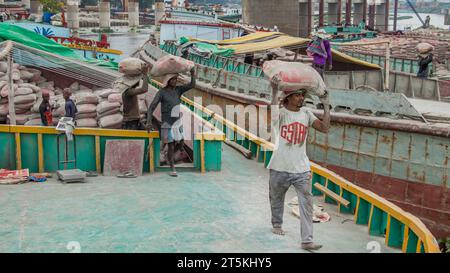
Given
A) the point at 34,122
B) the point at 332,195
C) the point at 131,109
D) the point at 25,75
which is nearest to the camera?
the point at 332,195

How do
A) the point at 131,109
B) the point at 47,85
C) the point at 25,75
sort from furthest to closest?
the point at 47,85 < the point at 25,75 < the point at 131,109

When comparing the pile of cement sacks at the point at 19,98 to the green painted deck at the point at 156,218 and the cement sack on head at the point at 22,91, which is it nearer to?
the cement sack on head at the point at 22,91

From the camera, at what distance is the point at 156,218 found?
19.2ft

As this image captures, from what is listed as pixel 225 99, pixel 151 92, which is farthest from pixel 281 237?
pixel 225 99

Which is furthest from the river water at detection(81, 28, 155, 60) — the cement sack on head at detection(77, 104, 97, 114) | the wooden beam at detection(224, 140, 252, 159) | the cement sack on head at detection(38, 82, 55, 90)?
the wooden beam at detection(224, 140, 252, 159)

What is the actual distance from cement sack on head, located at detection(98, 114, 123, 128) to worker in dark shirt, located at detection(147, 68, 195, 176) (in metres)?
1.28

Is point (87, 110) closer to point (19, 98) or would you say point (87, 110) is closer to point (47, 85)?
point (19, 98)

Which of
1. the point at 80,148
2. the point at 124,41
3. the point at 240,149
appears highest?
the point at 124,41

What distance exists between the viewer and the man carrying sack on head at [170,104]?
738 cm

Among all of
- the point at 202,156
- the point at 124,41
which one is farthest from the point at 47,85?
the point at 124,41

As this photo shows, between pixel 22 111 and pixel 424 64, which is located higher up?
pixel 424 64

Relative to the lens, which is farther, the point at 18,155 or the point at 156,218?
the point at 18,155

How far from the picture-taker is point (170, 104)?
748 cm

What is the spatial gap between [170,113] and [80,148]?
1.35 m
